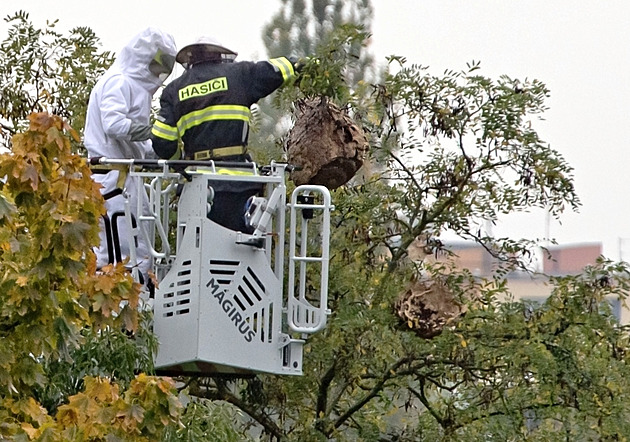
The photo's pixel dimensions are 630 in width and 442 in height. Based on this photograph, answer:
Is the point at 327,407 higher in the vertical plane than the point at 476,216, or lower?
lower

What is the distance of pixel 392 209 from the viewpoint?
44.4 feet

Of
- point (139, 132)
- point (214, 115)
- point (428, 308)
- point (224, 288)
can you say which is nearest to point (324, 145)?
point (214, 115)

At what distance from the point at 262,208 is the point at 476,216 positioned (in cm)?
385

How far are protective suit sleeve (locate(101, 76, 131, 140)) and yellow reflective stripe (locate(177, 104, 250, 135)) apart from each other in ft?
1.14

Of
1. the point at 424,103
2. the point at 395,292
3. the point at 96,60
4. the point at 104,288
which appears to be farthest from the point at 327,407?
the point at 104,288

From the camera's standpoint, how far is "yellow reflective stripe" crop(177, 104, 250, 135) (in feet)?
34.6

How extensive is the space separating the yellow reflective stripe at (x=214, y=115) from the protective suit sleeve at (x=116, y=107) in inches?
13.7

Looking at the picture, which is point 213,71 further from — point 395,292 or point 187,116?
point 395,292

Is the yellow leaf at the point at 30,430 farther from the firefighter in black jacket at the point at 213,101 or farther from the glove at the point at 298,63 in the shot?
the glove at the point at 298,63

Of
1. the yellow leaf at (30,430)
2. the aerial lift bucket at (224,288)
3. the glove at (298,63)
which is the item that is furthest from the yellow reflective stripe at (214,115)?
the yellow leaf at (30,430)

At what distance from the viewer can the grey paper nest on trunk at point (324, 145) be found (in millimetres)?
11117

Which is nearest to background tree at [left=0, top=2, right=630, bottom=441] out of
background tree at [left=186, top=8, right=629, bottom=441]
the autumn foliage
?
background tree at [left=186, top=8, right=629, bottom=441]

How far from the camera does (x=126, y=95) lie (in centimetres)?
1083

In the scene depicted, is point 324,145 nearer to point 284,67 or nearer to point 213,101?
point 284,67
